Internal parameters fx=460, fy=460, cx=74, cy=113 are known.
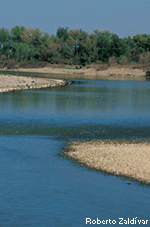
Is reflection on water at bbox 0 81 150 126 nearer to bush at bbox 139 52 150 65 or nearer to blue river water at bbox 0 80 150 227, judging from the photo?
blue river water at bbox 0 80 150 227

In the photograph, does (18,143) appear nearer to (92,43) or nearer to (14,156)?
(14,156)

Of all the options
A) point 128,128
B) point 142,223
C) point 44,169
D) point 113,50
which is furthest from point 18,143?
point 113,50

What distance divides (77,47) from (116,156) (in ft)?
543

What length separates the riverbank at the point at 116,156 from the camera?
53.5ft

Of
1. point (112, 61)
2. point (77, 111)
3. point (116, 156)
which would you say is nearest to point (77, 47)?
point (112, 61)

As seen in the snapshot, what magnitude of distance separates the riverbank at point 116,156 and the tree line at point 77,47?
134 metres

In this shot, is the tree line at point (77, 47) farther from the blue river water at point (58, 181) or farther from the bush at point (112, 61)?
the blue river water at point (58, 181)

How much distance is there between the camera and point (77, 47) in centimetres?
18138

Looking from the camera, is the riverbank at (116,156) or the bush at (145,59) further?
the bush at (145,59)

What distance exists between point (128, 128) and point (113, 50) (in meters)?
143

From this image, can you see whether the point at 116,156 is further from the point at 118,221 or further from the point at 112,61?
the point at 112,61

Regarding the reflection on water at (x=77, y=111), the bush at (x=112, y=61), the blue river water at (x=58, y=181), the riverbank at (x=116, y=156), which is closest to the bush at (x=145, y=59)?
the bush at (x=112, y=61)

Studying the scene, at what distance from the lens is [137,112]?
1403 inches

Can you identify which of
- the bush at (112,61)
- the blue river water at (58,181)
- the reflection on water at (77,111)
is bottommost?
the blue river water at (58,181)
